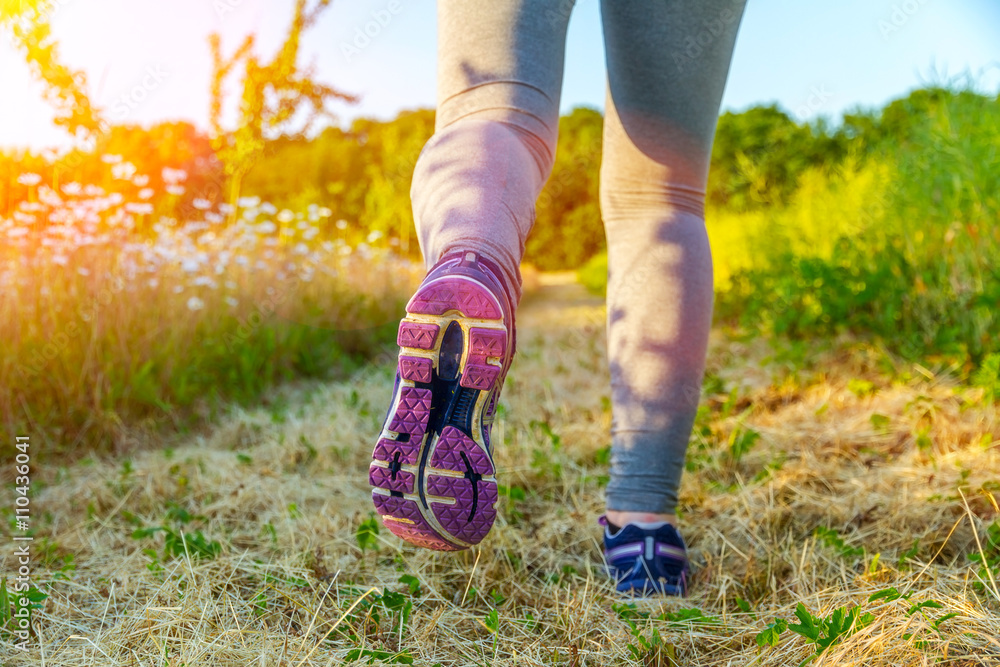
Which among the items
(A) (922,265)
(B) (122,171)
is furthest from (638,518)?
(B) (122,171)

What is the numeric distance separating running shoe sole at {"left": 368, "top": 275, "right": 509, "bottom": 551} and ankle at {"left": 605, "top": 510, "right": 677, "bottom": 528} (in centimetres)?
42

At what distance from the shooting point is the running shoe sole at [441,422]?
2.97 ft

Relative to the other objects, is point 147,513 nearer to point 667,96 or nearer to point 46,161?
point 667,96

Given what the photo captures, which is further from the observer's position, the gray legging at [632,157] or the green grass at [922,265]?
the green grass at [922,265]

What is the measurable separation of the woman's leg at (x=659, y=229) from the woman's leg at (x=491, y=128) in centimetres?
21

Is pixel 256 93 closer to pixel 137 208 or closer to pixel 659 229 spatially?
pixel 137 208

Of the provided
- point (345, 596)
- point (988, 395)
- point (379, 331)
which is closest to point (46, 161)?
point (379, 331)

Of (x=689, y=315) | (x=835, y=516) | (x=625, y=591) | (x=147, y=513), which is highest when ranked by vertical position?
(x=689, y=315)

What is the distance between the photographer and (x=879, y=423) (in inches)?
77.5

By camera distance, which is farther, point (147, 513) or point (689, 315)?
point (147, 513)

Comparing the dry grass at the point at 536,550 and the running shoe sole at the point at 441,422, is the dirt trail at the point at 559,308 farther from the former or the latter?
the running shoe sole at the point at 441,422

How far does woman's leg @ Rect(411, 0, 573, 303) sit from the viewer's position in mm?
992

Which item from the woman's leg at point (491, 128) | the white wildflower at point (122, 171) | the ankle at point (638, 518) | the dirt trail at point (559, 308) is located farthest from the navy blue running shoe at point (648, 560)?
the dirt trail at point (559, 308)

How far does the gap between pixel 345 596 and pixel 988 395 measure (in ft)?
6.67
